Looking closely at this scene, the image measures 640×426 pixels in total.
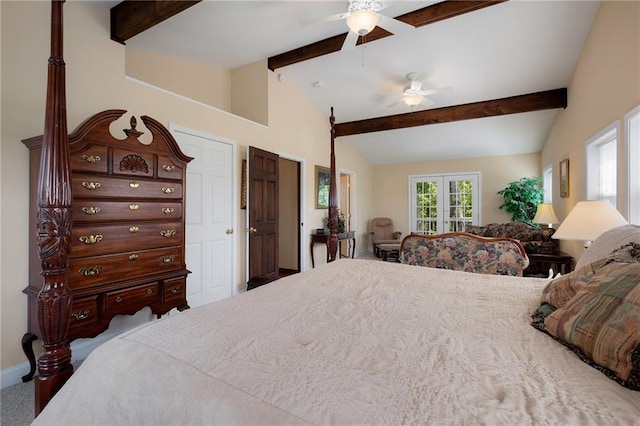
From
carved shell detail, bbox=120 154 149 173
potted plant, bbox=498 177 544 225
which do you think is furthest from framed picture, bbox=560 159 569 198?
carved shell detail, bbox=120 154 149 173

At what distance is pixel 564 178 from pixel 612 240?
12.7 feet

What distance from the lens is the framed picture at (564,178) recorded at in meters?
4.36

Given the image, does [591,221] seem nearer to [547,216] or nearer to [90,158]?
[547,216]

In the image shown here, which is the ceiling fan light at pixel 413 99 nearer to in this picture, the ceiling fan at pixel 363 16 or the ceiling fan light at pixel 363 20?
the ceiling fan at pixel 363 16

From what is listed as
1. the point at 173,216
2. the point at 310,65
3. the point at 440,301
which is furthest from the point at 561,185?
the point at 173,216

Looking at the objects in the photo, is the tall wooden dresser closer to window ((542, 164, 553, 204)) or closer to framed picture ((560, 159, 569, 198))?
framed picture ((560, 159, 569, 198))

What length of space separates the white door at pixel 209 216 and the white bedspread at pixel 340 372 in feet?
7.75

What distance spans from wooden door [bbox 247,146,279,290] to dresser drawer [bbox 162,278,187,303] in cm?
123

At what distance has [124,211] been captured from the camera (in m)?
2.31

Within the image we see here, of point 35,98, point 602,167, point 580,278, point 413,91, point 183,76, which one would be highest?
point 183,76

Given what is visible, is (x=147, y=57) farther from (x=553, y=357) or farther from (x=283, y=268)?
(x=553, y=357)

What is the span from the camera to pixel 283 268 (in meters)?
5.77

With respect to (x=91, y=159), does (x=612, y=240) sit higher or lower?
lower

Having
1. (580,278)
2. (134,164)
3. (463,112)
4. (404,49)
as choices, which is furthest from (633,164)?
(134,164)
